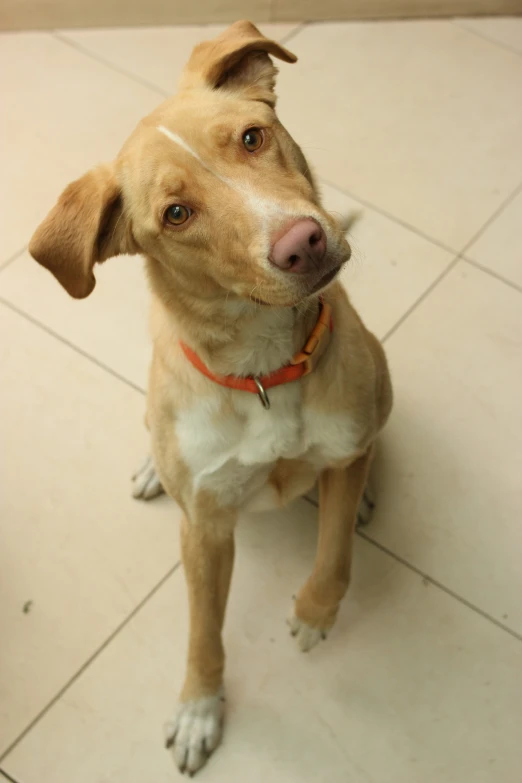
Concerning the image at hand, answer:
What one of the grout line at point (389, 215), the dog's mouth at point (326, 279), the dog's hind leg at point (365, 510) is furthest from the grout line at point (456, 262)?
the dog's mouth at point (326, 279)

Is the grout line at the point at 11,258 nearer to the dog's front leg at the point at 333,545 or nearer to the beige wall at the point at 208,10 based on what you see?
the beige wall at the point at 208,10

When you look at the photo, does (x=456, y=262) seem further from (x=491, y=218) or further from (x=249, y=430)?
(x=249, y=430)

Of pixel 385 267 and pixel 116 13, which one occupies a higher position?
pixel 116 13

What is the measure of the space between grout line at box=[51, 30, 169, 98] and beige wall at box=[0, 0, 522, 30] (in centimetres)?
8

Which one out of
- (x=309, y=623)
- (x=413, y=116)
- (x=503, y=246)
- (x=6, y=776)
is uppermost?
(x=413, y=116)

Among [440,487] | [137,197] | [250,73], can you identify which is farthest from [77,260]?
[440,487]

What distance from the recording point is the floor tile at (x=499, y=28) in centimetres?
303

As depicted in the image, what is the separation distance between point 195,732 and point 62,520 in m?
0.70

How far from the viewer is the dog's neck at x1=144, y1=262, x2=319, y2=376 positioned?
4.44ft

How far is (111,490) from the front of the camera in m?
2.14

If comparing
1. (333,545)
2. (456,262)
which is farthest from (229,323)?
(456,262)

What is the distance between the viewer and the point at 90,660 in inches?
74.1

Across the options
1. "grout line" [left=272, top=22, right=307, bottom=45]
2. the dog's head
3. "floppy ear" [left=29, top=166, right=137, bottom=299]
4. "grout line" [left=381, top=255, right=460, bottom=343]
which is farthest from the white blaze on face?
"grout line" [left=272, top=22, right=307, bottom=45]

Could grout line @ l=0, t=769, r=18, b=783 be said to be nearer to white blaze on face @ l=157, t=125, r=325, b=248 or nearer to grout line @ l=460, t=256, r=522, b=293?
white blaze on face @ l=157, t=125, r=325, b=248
